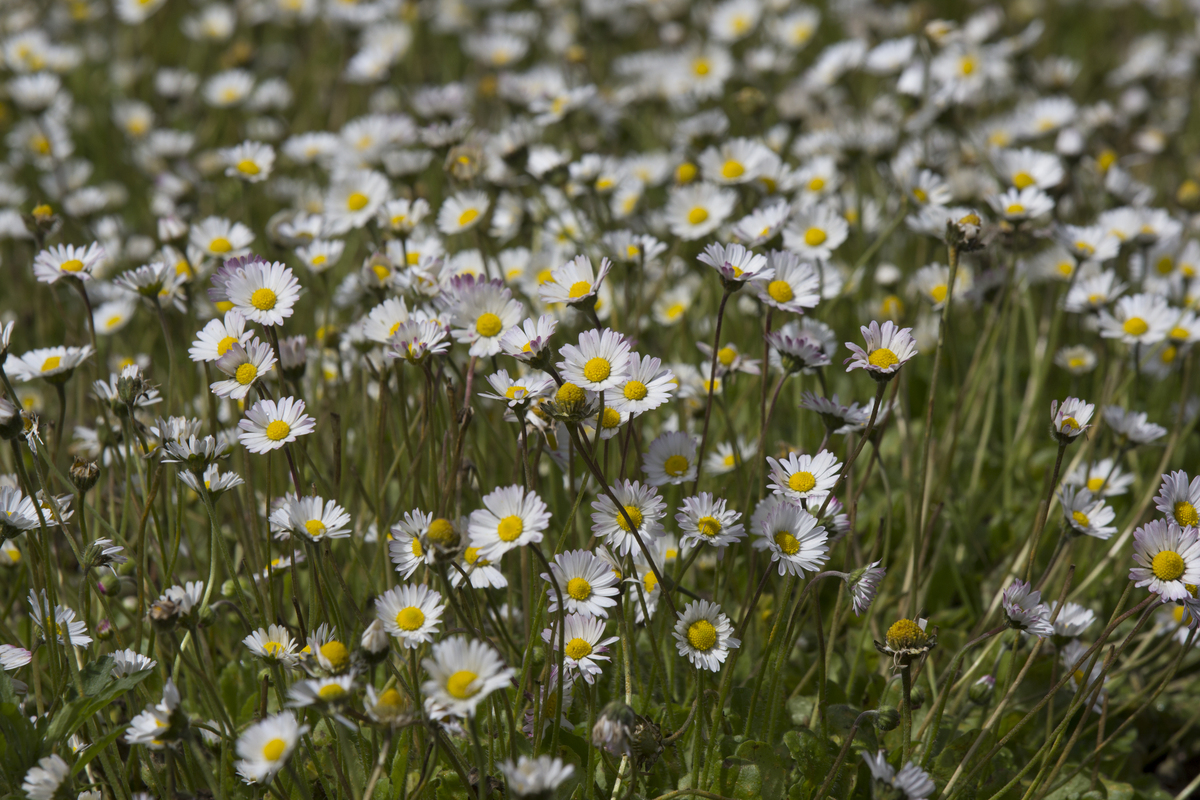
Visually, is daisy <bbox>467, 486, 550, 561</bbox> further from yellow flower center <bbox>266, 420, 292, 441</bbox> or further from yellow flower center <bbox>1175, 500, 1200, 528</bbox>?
yellow flower center <bbox>1175, 500, 1200, 528</bbox>

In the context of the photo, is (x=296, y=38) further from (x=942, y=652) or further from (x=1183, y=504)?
(x=1183, y=504)

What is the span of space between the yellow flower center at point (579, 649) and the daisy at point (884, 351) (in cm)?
78

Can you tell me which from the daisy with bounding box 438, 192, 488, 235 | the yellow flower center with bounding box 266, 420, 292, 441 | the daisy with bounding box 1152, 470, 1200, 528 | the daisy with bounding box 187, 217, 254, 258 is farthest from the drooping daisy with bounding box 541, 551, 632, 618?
the daisy with bounding box 187, 217, 254, 258

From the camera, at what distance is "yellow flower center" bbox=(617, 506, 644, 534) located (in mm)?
2076

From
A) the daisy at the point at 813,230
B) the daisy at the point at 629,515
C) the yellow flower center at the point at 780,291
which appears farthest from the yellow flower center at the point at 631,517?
the daisy at the point at 813,230

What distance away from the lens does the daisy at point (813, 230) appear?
10.0ft

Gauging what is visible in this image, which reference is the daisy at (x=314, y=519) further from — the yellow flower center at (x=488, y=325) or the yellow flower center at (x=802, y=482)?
the yellow flower center at (x=802, y=482)

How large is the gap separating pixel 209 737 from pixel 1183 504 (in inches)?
86.0

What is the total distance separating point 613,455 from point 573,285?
0.71 metres

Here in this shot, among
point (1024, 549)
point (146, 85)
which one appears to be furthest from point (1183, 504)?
point (146, 85)

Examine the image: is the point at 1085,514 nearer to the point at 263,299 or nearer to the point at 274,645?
the point at 274,645

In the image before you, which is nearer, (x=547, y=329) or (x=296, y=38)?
(x=547, y=329)

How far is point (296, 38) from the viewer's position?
6.55m

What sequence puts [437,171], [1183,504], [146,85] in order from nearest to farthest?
1. [1183,504]
2. [437,171]
3. [146,85]
